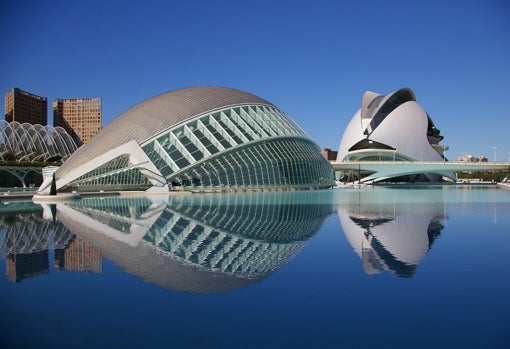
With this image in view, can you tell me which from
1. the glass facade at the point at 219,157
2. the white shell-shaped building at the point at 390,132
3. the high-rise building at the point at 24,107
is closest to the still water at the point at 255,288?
the glass facade at the point at 219,157

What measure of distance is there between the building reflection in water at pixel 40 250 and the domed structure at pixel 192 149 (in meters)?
20.4

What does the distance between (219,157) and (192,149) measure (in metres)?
2.42

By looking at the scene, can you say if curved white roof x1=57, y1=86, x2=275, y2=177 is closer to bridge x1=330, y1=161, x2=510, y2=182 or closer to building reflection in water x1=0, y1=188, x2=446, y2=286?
building reflection in water x1=0, y1=188, x2=446, y2=286

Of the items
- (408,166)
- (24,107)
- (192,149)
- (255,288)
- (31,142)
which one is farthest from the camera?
(24,107)

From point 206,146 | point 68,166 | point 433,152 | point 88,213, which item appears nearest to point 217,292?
point 88,213

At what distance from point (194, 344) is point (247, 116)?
38.3m

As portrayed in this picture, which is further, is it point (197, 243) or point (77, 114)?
point (77, 114)

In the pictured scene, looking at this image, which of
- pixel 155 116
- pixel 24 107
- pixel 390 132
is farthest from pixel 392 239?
pixel 24 107

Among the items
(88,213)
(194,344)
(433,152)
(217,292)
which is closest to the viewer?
(194,344)

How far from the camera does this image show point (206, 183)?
128 feet

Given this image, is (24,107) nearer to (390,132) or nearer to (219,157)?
(390,132)

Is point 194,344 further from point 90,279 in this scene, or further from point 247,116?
point 247,116

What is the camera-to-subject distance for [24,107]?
103875 mm

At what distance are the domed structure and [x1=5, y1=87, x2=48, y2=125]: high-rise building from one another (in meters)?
68.9
